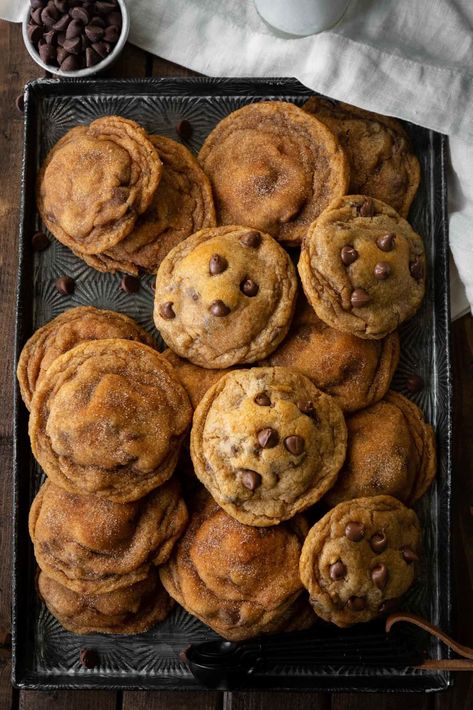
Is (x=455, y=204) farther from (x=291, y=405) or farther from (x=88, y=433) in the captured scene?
(x=88, y=433)

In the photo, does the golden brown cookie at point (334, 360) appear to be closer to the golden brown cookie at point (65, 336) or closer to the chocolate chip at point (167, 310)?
the chocolate chip at point (167, 310)

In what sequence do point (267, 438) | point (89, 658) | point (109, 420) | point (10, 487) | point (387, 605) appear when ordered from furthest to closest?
point (10, 487)
point (89, 658)
point (387, 605)
point (109, 420)
point (267, 438)

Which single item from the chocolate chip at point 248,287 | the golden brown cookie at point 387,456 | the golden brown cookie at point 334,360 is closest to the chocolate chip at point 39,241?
the chocolate chip at point 248,287

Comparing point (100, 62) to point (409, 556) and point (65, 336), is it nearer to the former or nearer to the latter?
point (65, 336)

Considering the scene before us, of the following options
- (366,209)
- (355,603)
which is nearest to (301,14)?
(366,209)

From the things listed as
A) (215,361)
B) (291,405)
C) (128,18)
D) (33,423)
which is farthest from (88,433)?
(128,18)

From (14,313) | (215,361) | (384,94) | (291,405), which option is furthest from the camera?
(14,313)
